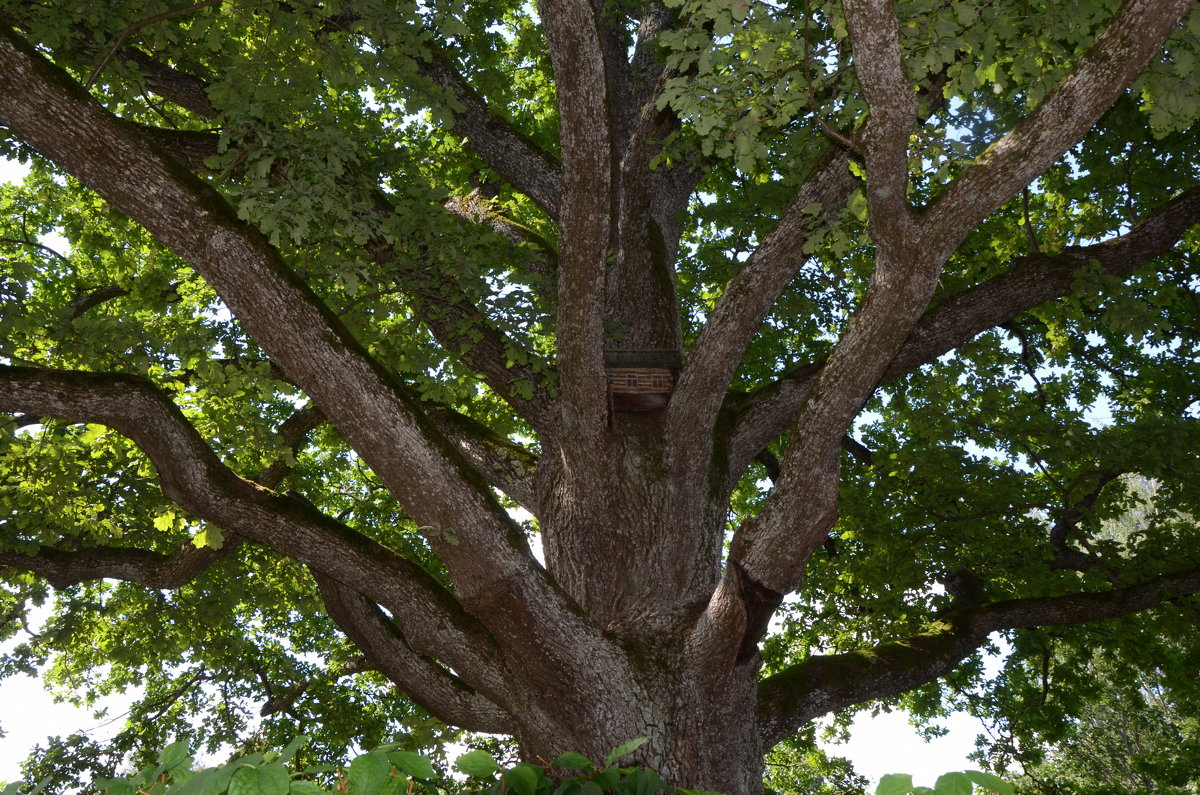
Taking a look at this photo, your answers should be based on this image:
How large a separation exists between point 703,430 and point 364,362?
2432 millimetres

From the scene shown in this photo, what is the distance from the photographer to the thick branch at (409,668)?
6531 millimetres

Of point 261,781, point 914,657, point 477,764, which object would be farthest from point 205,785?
point 914,657

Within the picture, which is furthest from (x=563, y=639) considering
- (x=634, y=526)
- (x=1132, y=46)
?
(x=1132, y=46)

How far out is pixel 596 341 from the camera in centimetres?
533

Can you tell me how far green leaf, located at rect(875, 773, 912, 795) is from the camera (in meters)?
1.70

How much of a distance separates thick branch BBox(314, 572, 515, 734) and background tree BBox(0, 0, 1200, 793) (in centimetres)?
3

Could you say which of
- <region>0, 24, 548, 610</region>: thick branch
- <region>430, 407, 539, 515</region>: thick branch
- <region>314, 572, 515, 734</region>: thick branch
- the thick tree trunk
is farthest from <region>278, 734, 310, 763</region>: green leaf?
<region>430, 407, 539, 515</region>: thick branch

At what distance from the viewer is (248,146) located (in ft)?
17.5

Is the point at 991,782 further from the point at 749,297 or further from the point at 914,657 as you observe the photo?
the point at 914,657

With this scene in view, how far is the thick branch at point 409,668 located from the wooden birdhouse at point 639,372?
8.08 ft

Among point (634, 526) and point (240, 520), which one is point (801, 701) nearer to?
point (634, 526)

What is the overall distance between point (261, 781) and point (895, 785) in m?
1.21

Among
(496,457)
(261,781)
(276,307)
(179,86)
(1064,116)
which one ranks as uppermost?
(179,86)

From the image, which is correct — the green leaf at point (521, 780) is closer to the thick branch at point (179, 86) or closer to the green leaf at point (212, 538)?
the green leaf at point (212, 538)
